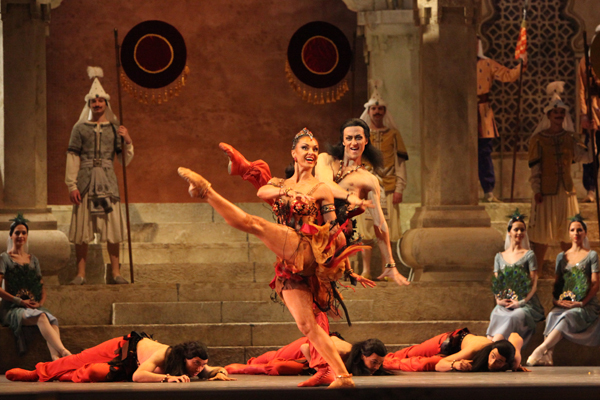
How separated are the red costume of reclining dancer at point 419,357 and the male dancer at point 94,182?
3.12 metres

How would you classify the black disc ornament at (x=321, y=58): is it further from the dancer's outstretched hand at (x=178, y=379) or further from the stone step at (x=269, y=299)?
Answer: the dancer's outstretched hand at (x=178, y=379)

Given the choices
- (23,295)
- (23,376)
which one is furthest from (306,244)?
(23,295)

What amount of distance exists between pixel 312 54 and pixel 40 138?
4018 mm

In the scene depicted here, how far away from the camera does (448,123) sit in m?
9.77

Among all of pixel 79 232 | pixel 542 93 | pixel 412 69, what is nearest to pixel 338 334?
pixel 79 232

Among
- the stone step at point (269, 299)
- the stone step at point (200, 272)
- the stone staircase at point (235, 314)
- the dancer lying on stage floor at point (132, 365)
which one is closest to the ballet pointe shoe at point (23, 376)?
the dancer lying on stage floor at point (132, 365)

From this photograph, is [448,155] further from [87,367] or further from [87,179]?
[87,367]

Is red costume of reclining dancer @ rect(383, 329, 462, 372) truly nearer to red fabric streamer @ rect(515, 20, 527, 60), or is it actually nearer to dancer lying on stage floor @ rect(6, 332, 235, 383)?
dancer lying on stage floor @ rect(6, 332, 235, 383)

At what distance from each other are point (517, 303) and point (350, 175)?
261cm

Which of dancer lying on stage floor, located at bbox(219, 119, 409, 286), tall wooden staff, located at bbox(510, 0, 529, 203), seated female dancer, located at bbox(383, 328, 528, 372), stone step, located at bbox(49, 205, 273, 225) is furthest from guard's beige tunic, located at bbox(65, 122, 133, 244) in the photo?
tall wooden staff, located at bbox(510, 0, 529, 203)

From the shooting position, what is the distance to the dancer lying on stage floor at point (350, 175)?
6.33 m

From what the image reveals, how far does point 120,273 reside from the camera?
Answer: 10.4 metres

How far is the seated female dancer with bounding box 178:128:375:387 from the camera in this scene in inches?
234

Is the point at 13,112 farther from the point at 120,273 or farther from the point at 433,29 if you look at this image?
the point at 433,29
